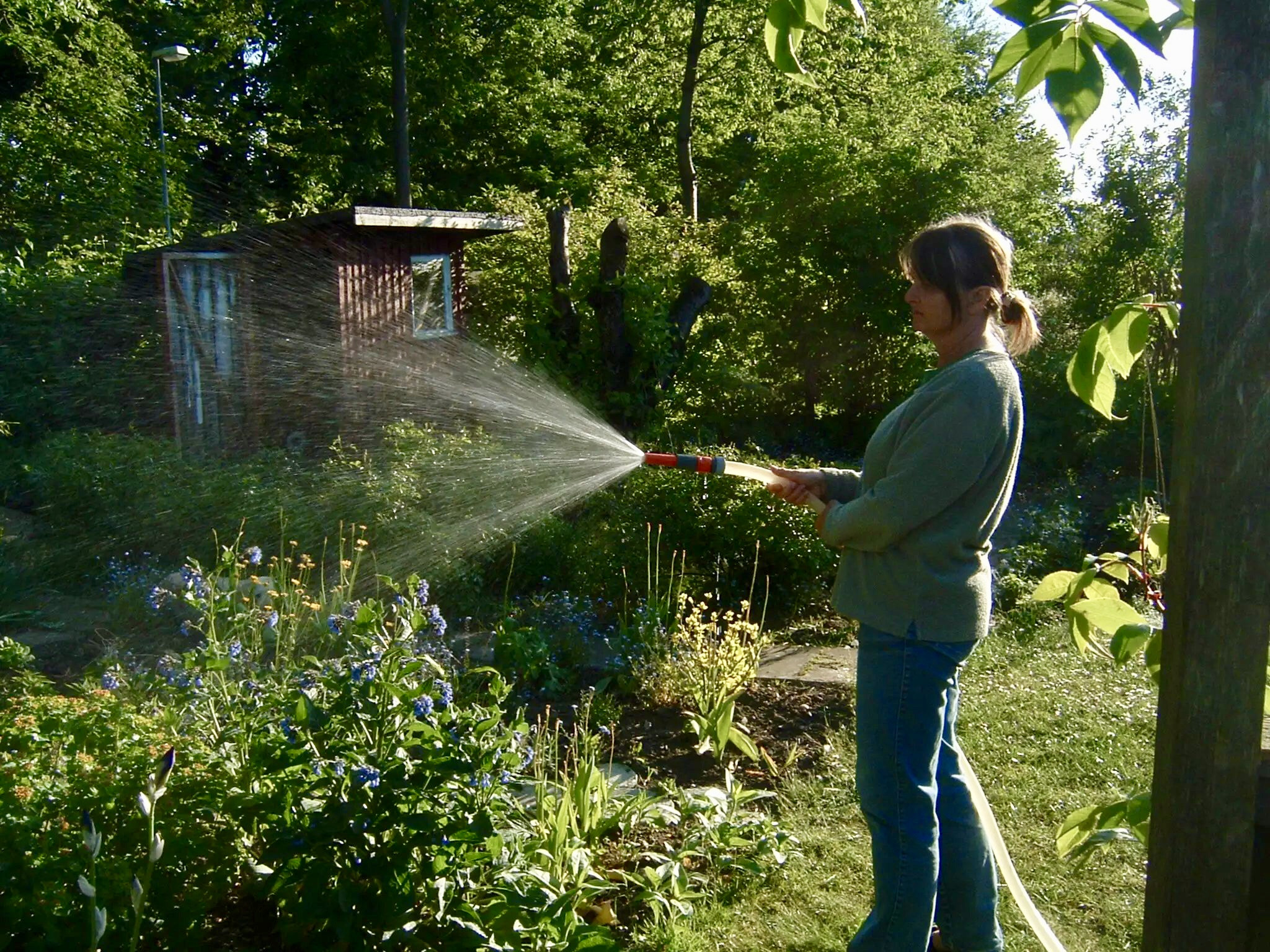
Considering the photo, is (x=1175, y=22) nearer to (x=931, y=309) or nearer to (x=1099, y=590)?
(x=931, y=309)

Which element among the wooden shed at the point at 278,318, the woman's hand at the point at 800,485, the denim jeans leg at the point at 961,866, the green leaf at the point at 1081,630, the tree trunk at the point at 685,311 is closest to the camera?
the green leaf at the point at 1081,630

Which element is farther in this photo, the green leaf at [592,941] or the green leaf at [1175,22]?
the green leaf at [592,941]

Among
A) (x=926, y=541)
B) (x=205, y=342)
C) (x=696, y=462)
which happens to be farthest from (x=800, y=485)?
(x=205, y=342)

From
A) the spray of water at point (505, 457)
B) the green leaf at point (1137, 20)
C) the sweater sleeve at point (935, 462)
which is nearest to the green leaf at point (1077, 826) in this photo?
the sweater sleeve at point (935, 462)

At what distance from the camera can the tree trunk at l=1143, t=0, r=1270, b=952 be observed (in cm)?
142

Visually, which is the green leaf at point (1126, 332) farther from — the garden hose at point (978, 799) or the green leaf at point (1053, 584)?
the garden hose at point (978, 799)

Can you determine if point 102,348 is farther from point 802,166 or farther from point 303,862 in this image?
point 303,862

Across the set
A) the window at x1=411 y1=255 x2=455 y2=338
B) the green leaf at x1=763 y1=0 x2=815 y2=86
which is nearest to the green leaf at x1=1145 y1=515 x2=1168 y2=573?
the green leaf at x1=763 y1=0 x2=815 y2=86

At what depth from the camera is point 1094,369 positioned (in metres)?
2.22

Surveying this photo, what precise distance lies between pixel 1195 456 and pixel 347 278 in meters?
12.0

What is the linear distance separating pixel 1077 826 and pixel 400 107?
18.1 meters

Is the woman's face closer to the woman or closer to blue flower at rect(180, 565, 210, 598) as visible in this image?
the woman

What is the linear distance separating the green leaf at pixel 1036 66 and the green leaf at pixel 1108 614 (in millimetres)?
927

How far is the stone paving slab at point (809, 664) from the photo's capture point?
5.69 meters
